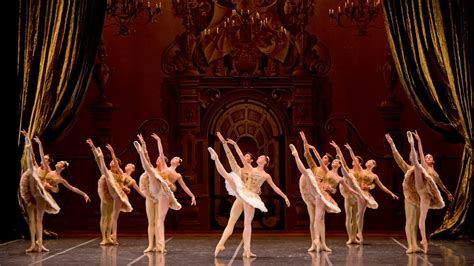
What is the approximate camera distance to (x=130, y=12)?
14266 mm

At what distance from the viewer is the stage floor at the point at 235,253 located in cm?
1005

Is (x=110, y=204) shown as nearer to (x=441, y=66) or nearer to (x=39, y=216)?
(x=39, y=216)

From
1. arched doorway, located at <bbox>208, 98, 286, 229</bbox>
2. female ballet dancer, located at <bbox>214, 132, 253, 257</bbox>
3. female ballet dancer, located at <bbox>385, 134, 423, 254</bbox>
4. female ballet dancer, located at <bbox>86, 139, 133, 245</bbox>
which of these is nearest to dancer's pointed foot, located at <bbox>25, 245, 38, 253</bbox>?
female ballet dancer, located at <bbox>86, 139, 133, 245</bbox>

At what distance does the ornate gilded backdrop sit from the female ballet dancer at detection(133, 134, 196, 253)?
3768 millimetres

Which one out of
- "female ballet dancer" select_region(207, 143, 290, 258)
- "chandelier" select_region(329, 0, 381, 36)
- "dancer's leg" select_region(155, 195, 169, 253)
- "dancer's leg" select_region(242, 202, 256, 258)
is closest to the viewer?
"female ballet dancer" select_region(207, 143, 290, 258)

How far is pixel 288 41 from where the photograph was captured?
15.2m

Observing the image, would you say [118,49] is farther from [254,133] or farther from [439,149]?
[439,149]

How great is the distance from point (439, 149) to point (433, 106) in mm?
1538

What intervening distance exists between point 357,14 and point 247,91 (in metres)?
2.29

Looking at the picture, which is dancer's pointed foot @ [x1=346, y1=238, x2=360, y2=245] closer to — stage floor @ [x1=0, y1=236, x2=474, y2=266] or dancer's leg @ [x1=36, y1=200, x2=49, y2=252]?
stage floor @ [x1=0, y1=236, x2=474, y2=266]

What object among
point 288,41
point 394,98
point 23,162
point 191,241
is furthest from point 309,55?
point 23,162

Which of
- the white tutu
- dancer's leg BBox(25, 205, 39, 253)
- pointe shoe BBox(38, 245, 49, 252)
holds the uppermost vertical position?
the white tutu

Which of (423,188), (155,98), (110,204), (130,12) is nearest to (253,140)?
(155,98)

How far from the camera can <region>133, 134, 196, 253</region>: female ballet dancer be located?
1078cm
